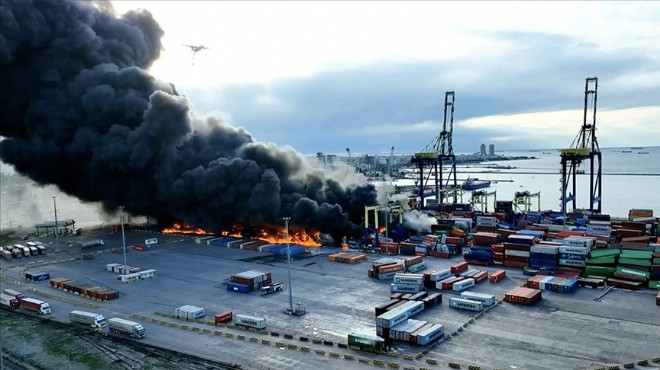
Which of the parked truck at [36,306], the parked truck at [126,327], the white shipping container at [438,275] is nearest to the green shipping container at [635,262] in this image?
the white shipping container at [438,275]

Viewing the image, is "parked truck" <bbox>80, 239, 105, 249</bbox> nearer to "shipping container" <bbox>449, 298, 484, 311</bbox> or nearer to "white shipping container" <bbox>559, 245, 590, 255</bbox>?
"shipping container" <bbox>449, 298, 484, 311</bbox>

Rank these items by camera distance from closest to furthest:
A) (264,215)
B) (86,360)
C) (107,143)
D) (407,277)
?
(86,360)
(407,277)
(264,215)
(107,143)

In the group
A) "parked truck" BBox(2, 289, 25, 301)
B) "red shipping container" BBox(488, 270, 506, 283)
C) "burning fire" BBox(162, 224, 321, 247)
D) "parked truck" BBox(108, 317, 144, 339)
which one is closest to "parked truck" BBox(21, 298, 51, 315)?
"parked truck" BBox(2, 289, 25, 301)

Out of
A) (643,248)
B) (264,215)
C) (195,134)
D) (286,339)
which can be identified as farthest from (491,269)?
(195,134)

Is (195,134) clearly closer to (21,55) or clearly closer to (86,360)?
(21,55)

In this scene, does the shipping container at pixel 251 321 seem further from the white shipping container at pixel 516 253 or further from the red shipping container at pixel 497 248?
the white shipping container at pixel 516 253

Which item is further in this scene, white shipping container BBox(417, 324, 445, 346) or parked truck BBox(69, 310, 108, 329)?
parked truck BBox(69, 310, 108, 329)

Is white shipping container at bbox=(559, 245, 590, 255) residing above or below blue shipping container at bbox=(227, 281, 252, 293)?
above
